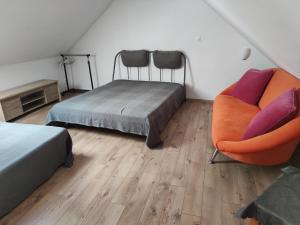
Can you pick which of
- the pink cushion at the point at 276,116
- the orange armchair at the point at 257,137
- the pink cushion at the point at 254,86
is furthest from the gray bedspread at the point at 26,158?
the pink cushion at the point at 254,86

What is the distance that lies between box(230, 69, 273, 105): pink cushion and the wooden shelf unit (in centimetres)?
345

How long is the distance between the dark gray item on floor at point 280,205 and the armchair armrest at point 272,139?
0.45 meters

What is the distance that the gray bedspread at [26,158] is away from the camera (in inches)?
68.6

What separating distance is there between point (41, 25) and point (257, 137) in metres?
3.40

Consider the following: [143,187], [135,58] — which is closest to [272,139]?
[143,187]

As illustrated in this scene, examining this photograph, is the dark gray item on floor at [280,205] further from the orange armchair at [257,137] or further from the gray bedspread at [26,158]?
the gray bedspread at [26,158]

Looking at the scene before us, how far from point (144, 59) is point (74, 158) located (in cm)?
243

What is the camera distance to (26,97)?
396 cm

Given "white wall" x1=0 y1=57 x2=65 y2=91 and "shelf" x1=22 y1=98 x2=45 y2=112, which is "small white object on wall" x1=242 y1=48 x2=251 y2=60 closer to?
→ "shelf" x1=22 y1=98 x2=45 y2=112

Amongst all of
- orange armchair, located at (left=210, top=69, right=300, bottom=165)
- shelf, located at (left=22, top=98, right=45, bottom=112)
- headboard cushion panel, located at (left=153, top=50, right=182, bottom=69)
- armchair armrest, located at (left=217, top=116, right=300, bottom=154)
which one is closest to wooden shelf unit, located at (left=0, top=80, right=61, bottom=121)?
shelf, located at (left=22, top=98, right=45, bottom=112)

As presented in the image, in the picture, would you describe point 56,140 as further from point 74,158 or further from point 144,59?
point 144,59

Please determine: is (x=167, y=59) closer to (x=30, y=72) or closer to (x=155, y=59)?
(x=155, y=59)

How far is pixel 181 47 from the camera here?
4.00 metres

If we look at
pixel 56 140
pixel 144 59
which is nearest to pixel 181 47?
pixel 144 59
